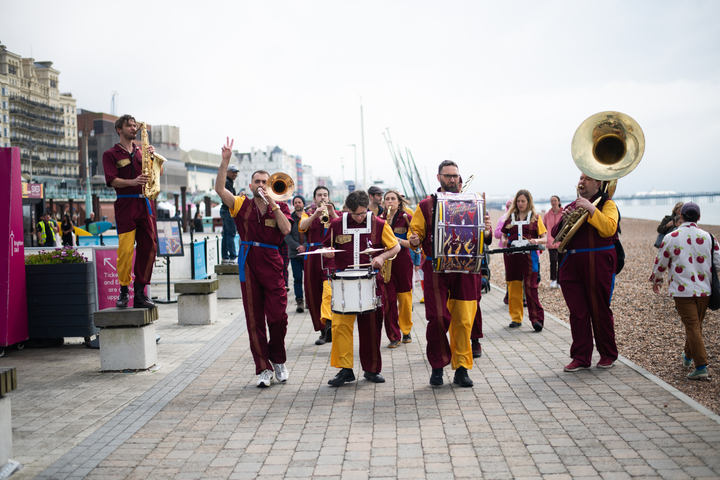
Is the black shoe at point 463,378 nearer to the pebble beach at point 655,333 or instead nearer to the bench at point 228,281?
the pebble beach at point 655,333

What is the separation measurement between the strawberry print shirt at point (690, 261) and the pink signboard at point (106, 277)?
6.80m

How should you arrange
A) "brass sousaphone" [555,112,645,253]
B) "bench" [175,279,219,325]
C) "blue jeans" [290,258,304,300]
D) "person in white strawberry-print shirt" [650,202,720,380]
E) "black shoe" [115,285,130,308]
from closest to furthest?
"person in white strawberry-print shirt" [650,202,720,380], "brass sousaphone" [555,112,645,253], "black shoe" [115,285,130,308], "bench" [175,279,219,325], "blue jeans" [290,258,304,300]

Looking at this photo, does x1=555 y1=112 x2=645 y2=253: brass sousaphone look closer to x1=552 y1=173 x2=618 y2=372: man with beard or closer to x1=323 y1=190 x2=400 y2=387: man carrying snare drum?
x1=552 y1=173 x2=618 y2=372: man with beard

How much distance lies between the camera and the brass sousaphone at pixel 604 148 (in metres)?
6.34

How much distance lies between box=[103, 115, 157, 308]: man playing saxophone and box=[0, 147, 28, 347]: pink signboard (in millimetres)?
1696

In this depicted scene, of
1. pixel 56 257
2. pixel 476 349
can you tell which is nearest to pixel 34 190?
pixel 56 257

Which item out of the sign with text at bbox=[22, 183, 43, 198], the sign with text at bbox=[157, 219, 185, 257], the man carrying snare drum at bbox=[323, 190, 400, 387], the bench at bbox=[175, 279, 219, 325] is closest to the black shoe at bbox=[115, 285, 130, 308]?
the man carrying snare drum at bbox=[323, 190, 400, 387]

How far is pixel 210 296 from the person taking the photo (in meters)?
10.3

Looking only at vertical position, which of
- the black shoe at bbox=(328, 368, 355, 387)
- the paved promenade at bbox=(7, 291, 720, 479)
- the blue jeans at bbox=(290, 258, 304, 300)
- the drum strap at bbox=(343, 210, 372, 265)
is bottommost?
the paved promenade at bbox=(7, 291, 720, 479)

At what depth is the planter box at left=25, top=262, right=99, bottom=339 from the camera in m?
8.12

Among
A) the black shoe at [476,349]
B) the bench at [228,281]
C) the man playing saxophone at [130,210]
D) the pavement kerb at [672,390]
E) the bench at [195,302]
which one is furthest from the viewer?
the bench at [228,281]

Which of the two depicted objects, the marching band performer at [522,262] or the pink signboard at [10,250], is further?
the marching band performer at [522,262]

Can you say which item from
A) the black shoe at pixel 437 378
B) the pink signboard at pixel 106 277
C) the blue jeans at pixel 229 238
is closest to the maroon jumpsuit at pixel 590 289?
the black shoe at pixel 437 378

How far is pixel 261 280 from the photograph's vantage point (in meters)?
6.24
